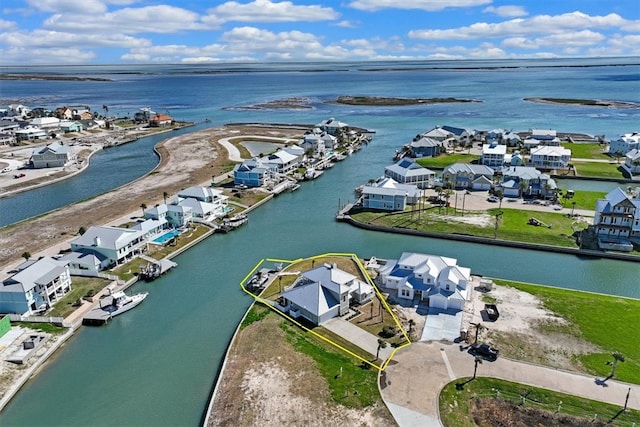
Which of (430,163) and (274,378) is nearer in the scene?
(274,378)

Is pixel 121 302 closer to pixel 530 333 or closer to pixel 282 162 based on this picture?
pixel 530 333

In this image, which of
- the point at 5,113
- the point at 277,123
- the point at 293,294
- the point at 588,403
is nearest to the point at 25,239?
the point at 293,294

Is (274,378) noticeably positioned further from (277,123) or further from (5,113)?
(5,113)

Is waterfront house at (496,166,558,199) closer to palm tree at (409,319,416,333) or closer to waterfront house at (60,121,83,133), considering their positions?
palm tree at (409,319,416,333)

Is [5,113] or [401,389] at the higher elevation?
[5,113]

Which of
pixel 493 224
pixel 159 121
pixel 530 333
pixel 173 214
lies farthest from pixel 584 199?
pixel 159 121

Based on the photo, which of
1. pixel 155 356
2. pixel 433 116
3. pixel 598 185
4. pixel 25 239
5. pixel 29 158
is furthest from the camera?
pixel 433 116

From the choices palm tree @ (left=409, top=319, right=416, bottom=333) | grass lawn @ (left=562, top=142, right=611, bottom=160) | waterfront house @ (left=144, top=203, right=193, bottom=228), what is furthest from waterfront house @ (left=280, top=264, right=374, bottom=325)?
grass lawn @ (left=562, top=142, right=611, bottom=160)
